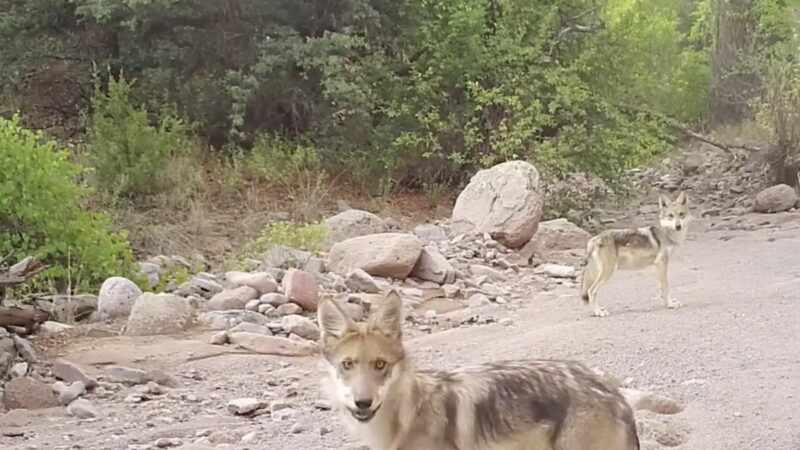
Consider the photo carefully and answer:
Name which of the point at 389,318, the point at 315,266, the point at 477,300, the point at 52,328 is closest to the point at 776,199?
the point at 477,300

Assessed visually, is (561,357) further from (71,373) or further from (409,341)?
(71,373)

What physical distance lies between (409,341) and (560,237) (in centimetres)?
772

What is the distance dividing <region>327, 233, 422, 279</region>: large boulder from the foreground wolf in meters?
9.61

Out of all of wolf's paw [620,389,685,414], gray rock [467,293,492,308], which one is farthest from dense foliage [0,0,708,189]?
wolf's paw [620,389,685,414]

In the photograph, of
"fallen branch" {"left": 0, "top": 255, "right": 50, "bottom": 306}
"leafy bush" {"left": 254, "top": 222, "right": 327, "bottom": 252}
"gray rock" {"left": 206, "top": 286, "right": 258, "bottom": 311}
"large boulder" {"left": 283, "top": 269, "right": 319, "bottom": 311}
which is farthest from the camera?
"leafy bush" {"left": 254, "top": 222, "right": 327, "bottom": 252}

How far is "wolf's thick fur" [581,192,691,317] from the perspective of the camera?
1251 cm

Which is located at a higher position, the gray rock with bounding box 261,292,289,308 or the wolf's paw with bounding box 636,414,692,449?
the wolf's paw with bounding box 636,414,692,449

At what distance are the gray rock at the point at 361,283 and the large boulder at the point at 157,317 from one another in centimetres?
250

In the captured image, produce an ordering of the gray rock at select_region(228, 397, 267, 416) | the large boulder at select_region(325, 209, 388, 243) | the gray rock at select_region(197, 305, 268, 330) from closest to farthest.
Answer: the gray rock at select_region(228, 397, 267, 416) → the gray rock at select_region(197, 305, 268, 330) → the large boulder at select_region(325, 209, 388, 243)

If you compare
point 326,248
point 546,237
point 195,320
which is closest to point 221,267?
point 326,248

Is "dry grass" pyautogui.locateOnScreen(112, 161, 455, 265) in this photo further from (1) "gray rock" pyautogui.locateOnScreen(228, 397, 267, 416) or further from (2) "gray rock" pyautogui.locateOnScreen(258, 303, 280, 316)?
(1) "gray rock" pyautogui.locateOnScreen(228, 397, 267, 416)

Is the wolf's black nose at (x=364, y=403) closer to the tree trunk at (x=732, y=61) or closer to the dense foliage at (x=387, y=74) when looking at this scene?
the dense foliage at (x=387, y=74)

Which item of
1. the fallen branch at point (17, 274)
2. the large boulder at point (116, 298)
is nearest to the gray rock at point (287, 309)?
the large boulder at point (116, 298)

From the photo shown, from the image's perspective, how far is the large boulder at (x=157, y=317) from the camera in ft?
40.5
